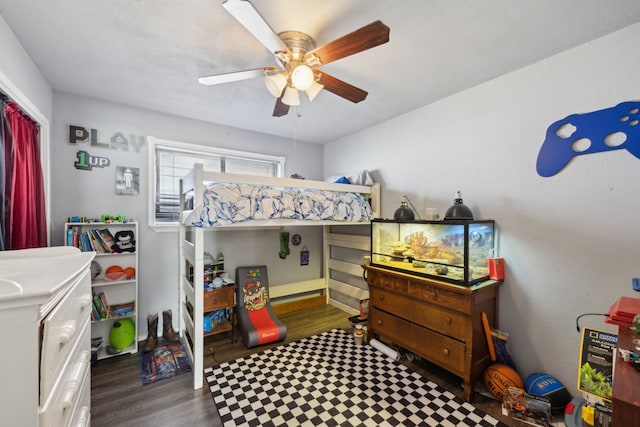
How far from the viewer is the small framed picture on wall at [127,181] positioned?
107 inches

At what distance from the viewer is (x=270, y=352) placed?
2.62 metres

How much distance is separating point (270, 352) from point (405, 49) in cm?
290

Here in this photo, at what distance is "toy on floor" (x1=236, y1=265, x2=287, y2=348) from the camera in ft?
9.06

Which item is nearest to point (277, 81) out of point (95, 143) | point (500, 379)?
point (95, 143)

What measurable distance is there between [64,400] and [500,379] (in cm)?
252

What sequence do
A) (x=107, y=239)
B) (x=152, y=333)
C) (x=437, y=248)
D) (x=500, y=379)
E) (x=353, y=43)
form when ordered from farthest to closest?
(x=152, y=333) → (x=107, y=239) → (x=437, y=248) → (x=500, y=379) → (x=353, y=43)

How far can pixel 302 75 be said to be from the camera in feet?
4.98

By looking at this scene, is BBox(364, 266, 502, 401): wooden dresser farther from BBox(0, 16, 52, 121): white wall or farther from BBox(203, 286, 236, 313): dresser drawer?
BBox(0, 16, 52, 121): white wall

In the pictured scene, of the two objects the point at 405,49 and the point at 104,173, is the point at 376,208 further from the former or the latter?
the point at 104,173

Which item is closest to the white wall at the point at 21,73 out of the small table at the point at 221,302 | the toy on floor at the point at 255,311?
the small table at the point at 221,302

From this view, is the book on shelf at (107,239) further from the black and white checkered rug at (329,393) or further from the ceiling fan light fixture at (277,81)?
the ceiling fan light fixture at (277,81)

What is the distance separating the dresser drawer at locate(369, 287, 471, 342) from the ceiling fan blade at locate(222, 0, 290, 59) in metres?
2.19

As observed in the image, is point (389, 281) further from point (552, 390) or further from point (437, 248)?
point (552, 390)

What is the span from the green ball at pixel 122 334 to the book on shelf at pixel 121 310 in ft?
Result: 0.39
